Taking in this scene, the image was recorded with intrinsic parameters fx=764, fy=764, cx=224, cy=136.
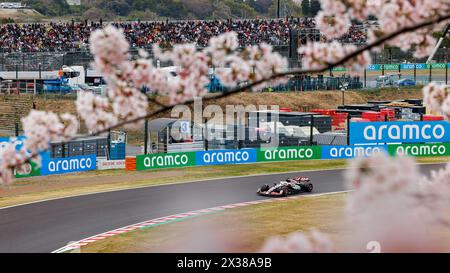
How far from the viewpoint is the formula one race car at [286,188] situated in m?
31.6

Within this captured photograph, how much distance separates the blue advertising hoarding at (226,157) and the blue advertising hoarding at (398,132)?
18.2 ft

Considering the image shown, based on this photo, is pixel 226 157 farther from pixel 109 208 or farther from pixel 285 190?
pixel 109 208

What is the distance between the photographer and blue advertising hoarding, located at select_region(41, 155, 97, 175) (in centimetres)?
3519

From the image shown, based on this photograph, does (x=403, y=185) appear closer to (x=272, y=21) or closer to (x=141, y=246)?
(x=141, y=246)

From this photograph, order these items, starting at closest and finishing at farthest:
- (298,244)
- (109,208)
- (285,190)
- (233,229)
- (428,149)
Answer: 1. (298,244)
2. (233,229)
3. (109,208)
4. (285,190)
5. (428,149)

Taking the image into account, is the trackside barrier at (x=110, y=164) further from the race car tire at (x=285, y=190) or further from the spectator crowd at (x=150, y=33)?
the spectator crowd at (x=150, y=33)

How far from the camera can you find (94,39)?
5.47m

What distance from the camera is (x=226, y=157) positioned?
131 ft

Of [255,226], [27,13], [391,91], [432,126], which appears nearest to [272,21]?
[391,91]

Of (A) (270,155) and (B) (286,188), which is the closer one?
Result: (B) (286,188)

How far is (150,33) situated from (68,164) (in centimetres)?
4564

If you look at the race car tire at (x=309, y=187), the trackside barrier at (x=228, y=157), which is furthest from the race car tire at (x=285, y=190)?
the trackside barrier at (x=228, y=157)

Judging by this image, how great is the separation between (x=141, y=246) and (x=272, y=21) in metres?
69.7

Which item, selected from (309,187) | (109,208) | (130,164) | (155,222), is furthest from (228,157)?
(155,222)
